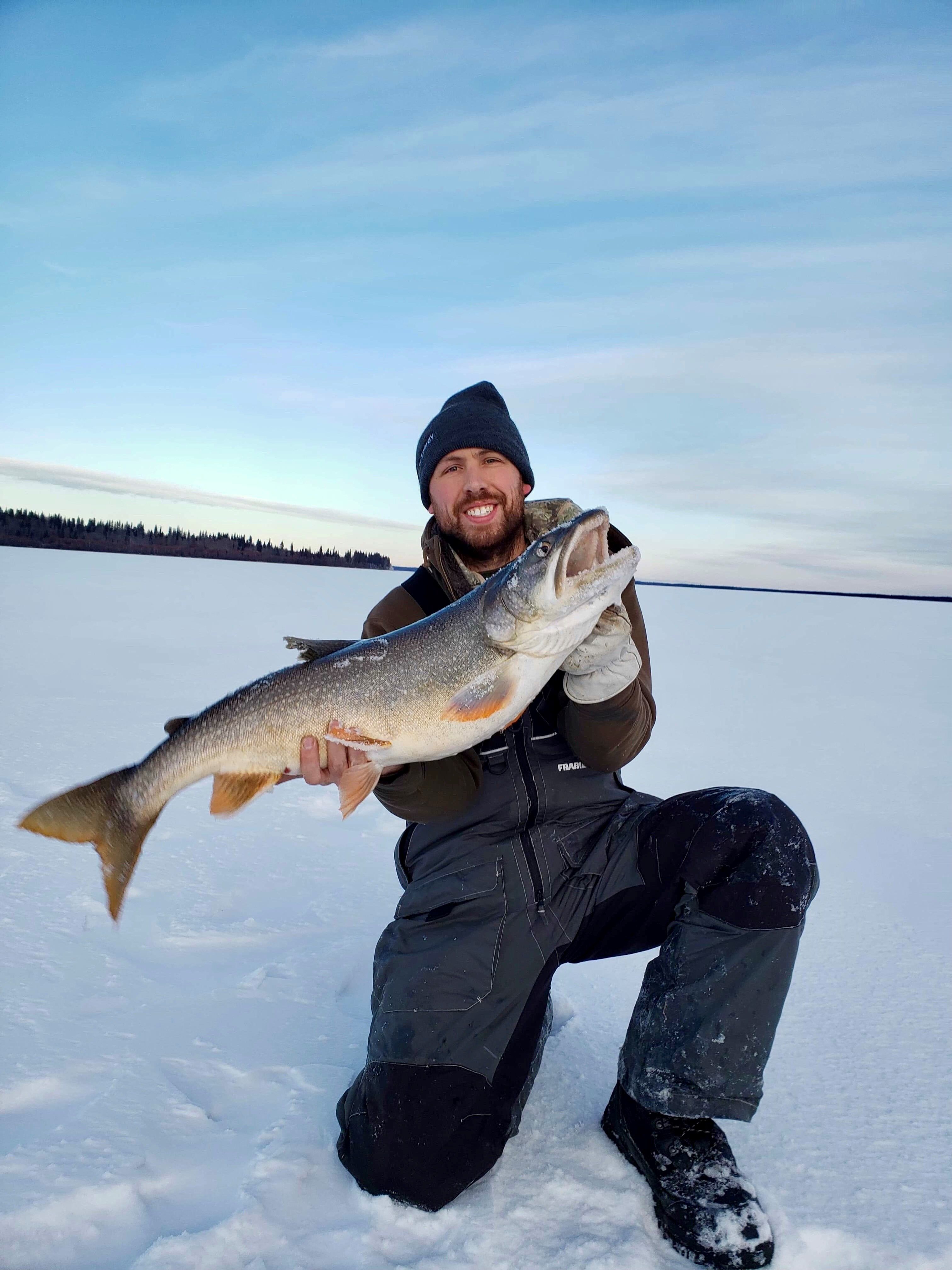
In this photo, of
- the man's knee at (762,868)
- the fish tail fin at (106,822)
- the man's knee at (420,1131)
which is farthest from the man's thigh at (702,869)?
the fish tail fin at (106,822)

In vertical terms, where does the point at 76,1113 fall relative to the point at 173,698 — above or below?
below

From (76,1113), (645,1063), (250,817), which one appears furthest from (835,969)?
(250,817)

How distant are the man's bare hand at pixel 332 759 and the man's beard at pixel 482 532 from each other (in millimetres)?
1056

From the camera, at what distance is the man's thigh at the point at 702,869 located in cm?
237

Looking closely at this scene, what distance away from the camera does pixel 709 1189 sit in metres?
2.05

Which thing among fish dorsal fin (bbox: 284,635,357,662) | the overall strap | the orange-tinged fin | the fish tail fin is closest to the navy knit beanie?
the overall strap

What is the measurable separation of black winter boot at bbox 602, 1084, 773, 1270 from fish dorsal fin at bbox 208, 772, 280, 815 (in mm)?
1576

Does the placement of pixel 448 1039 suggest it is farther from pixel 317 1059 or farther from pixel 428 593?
pixel 428 593

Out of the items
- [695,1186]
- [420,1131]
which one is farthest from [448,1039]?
[695,1186]

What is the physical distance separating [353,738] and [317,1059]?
1.05 m

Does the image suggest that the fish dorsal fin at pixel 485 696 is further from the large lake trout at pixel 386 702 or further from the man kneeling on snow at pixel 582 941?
the man kneeling on snow at pixel 582 941

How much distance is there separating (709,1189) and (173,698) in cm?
635

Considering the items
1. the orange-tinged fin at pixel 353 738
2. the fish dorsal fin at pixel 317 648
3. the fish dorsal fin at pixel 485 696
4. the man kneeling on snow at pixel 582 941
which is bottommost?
the man kneeling on snow at pixel 582 941

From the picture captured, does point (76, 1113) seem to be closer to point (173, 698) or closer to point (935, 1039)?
point (935, 1039)
